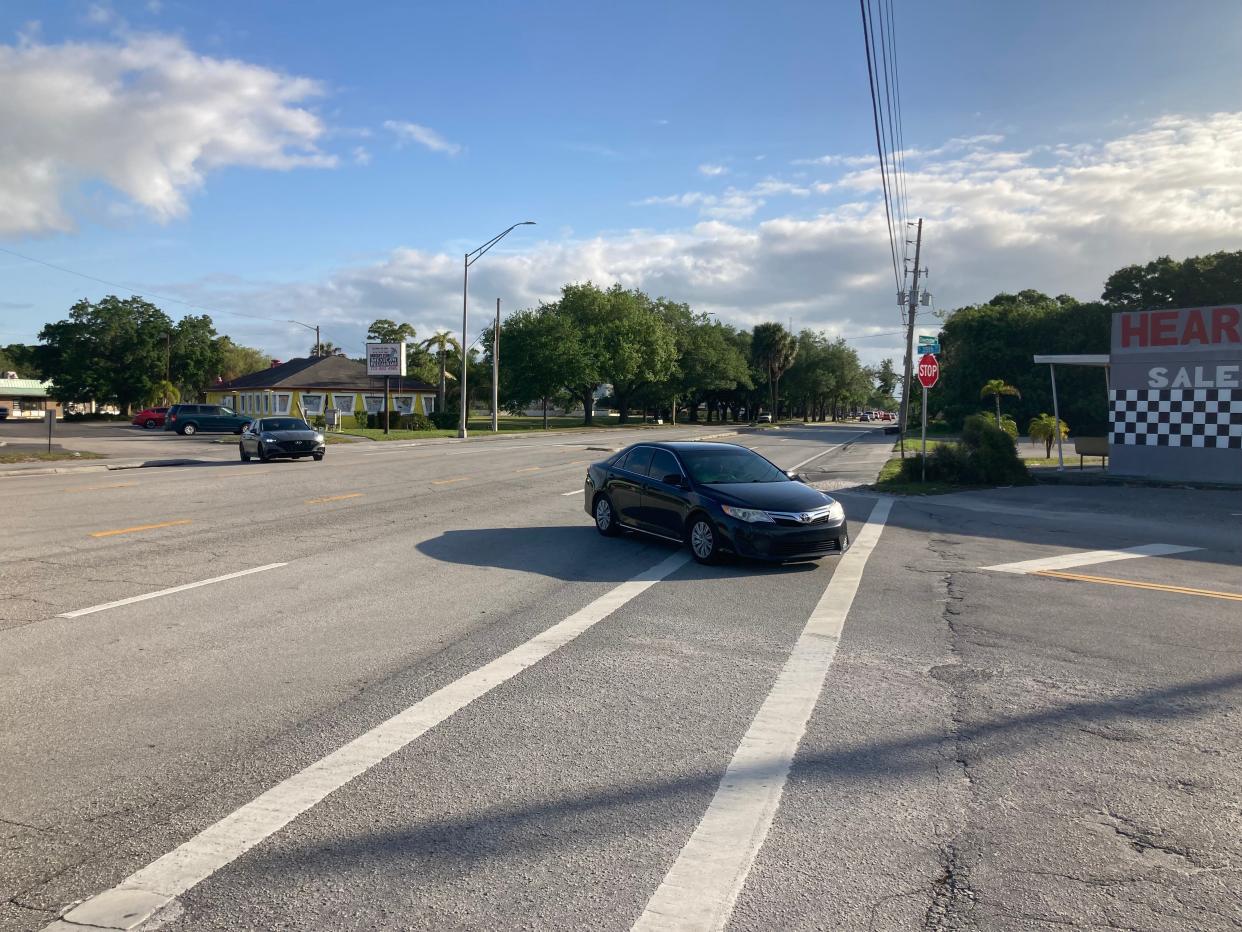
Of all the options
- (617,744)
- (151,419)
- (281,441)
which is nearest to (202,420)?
(151,419)

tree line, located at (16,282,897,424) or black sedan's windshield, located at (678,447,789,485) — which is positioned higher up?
tree line, located at (16,282,897,424)

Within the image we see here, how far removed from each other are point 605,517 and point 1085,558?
6.20m

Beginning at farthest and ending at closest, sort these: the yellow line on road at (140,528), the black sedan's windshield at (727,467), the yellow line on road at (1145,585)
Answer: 1. the yellow line on road at (140,528)
2. the black sedan's windshield at (727,467)
3. the yellow line on road at (1145,585)

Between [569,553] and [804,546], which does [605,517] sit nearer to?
[569,553]

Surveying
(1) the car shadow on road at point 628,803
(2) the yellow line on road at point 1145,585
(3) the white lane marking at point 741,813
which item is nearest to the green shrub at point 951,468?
(2) the yellow line on road at point 1145,585

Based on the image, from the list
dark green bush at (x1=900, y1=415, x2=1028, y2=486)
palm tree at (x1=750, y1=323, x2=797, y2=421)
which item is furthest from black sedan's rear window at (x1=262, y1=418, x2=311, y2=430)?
palm tree at (x1=750, y1=323, x2=797, y2=421)

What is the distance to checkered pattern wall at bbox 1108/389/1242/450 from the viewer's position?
2125 cm

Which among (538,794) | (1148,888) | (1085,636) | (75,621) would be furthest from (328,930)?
(1085,636)

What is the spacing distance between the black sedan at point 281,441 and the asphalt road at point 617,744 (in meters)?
18.1

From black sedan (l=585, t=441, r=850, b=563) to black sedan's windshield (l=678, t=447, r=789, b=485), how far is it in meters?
0.01

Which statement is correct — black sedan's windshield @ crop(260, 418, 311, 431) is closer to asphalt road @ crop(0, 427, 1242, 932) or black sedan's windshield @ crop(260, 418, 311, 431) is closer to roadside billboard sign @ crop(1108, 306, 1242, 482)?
asphalt road @ crop(0, 427, 1242, 932)

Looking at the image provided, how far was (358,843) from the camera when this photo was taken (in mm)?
3996

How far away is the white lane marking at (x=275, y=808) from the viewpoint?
3.52 metres

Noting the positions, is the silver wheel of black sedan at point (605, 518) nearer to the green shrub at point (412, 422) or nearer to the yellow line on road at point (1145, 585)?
the yellow line on road at point (1145, 585)
